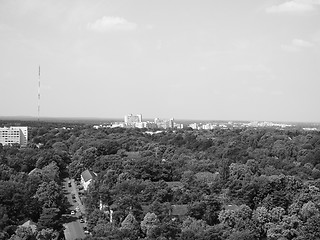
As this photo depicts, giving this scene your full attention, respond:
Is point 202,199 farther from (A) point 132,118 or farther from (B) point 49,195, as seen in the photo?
(A) point 132,118

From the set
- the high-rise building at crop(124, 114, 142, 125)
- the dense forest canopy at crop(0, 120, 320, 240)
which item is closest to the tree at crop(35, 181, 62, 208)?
the dense forest canopy at crop(0, 120, 320, 240)

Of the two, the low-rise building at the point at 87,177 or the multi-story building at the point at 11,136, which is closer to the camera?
the low-rise building at the point at 87,177

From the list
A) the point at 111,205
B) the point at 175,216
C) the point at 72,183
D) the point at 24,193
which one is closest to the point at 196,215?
the point at 175,216

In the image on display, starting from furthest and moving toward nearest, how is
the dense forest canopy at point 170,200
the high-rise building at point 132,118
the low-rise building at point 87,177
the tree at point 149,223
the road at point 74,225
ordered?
the high-rise building at point 132,118
the low-rise building at point 87,177
the road at point 74,225
the tree at point 149,223
the dense forest canopy at point 170,200

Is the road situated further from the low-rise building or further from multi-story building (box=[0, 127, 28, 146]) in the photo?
multi-story building (box=[0, 127, 28, 146])

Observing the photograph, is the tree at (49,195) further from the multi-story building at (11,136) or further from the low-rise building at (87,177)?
the multi-story building at (11,136)

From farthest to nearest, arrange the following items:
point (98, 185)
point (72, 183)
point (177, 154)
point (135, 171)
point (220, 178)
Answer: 1. point (177, 154)
2. point (72, 183)
3. point (135, 171)
4. point (220, 178)
5. point (98, 185)

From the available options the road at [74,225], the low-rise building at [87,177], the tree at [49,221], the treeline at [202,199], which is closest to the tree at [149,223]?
the treeline at [202,199]

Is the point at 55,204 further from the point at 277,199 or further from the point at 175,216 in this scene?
the point at 277,199

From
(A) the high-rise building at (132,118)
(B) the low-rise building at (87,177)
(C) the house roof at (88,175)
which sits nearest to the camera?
(B) the low-rise building at (87,177)
